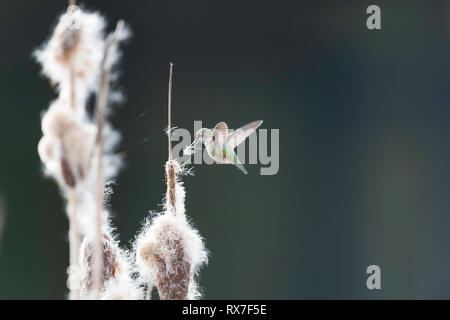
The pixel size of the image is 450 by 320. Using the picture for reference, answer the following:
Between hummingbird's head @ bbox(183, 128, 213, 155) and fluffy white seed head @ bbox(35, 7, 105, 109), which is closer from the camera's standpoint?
fluffy white seed head @ bbox(35, 7, 105, 109)

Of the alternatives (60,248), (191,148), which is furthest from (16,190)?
(191,148)

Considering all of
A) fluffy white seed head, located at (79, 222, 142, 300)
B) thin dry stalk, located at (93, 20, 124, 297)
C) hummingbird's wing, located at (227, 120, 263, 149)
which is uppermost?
hummingbird's wing, located at (227, 120, 263, 149)

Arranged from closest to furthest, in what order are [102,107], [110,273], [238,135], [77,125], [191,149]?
[102,107] < [77,125] < [110,273] < [191,149] < [238,135]

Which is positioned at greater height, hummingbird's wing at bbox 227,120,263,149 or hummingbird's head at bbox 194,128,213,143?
hummingbird's wing at bbox 227,120,263,149

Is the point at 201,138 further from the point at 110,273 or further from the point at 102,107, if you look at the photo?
the point at 102,107

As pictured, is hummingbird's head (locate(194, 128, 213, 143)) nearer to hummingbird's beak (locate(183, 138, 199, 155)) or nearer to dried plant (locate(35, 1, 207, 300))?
hummingbird's beak (locate(183, 138, 199, 155))

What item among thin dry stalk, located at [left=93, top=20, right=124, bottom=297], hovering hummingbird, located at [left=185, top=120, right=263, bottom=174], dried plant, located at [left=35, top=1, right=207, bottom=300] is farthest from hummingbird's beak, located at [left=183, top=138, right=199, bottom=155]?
thin dry stalk, located at [left=93, top=20, right=124, bottom=297]

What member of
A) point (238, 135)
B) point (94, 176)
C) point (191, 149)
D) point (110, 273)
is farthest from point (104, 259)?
point (238, 135)
